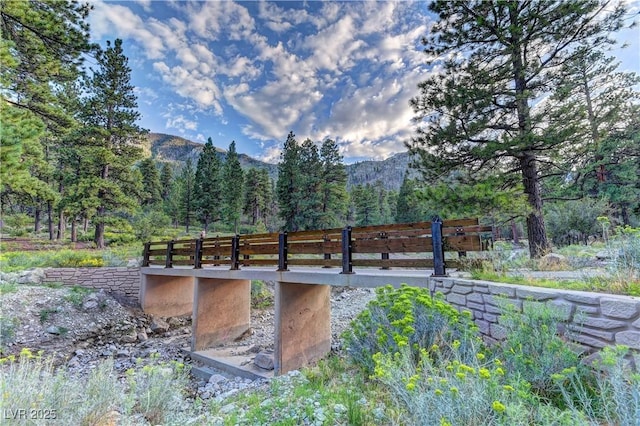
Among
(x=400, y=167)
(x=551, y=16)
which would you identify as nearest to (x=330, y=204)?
(x=551, y=16)

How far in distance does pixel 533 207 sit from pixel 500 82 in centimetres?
364

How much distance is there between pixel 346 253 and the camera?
5523mm

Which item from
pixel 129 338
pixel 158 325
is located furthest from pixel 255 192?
pixel 129 338

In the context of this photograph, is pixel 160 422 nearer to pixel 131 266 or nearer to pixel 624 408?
pixel 624 408

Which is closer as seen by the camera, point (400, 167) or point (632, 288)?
point (632, 288)

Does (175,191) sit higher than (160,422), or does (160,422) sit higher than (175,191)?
(175,191)

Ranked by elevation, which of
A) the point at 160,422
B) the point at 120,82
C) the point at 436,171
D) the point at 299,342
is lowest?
the point at 299,342

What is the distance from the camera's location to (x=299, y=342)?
248 inches

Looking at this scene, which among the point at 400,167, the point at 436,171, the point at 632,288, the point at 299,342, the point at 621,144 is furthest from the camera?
the point at 400,167

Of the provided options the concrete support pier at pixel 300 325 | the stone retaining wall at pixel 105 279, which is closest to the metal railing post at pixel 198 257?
the concrete support pier at pixel 300 325

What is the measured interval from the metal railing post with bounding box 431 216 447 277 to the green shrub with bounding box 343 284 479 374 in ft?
3.39

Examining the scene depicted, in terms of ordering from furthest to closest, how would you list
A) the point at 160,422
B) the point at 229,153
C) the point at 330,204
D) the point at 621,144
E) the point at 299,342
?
the point at 229,153, the point at 330,204, the point at 621,144, the point at 299,342, the point at 160,422

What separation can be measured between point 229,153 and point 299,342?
33.0 metres

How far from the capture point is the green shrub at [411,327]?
9.89 ft
